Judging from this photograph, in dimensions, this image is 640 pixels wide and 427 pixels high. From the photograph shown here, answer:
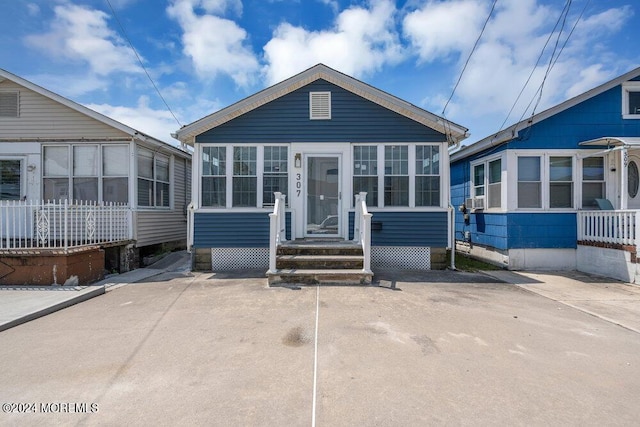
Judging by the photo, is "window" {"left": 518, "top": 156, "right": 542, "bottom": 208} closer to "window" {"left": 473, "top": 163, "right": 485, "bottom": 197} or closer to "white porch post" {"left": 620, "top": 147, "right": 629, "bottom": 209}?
"window" {"left": 473, "top": 163, "right": 485, "bottom": 197}

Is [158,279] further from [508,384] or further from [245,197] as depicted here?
[508,384]

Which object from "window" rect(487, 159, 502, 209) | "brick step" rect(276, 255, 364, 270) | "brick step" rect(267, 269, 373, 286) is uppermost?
"window" rect(487, 159, 502, 209)

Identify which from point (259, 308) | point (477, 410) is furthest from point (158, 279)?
point (477, 410)

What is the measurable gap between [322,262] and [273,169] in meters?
2.95

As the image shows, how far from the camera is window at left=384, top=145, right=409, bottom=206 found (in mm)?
8641

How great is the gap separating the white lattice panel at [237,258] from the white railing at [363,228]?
2.35m

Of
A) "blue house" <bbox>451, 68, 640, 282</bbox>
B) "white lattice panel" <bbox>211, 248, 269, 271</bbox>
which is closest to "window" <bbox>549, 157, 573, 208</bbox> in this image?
"blue house" <bbox>451, 68, 640, 282</bbox>

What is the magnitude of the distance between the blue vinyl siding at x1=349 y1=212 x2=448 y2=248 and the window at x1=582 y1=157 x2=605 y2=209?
3807 mm

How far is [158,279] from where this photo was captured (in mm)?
7680

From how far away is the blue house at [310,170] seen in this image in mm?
8555

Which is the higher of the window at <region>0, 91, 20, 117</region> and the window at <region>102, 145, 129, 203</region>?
the window at <region>0, 91, 20, 117</region>

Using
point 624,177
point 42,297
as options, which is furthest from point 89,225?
point 624,177

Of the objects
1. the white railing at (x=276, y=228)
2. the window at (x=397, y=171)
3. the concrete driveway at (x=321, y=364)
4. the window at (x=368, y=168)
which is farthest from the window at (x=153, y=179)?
the window at (x=397, y=171)

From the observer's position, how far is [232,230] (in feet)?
28.3
